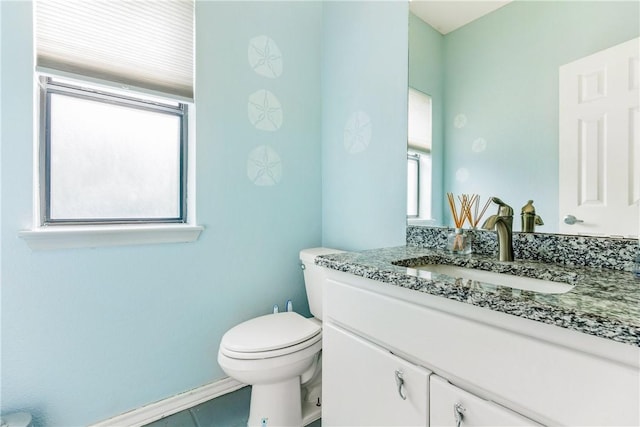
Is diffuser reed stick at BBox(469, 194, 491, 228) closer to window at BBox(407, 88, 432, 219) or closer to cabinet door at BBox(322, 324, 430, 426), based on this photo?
window at BBox(407, 88, 432, 219)

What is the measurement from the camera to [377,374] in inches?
35.8

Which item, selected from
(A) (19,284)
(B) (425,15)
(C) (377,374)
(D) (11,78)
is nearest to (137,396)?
(A) (19,284)

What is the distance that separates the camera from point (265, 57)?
1.76 meters

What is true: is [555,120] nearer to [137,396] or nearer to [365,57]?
[365,57]

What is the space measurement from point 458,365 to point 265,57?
1758 mm

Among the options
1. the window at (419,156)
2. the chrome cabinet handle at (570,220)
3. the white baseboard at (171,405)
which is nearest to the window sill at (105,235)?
the white baseboard at (171,405)

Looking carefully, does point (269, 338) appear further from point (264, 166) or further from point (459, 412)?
point (264, 166)

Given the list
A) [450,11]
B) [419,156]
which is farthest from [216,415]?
[450,11]

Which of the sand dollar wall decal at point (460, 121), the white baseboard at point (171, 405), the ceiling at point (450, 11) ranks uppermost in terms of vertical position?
the ceiling at point (450, 11)

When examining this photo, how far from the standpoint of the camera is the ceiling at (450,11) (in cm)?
120

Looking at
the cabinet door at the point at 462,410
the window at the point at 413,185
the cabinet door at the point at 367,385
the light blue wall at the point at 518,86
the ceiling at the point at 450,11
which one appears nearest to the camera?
the cabinet door at the point at 462,410

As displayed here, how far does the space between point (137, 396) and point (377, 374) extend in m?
1.21

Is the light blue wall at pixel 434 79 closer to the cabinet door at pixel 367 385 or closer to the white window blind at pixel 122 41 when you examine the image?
the cabinet door at pixel 367 385

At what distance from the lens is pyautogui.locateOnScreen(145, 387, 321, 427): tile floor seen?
1438 millimetres
